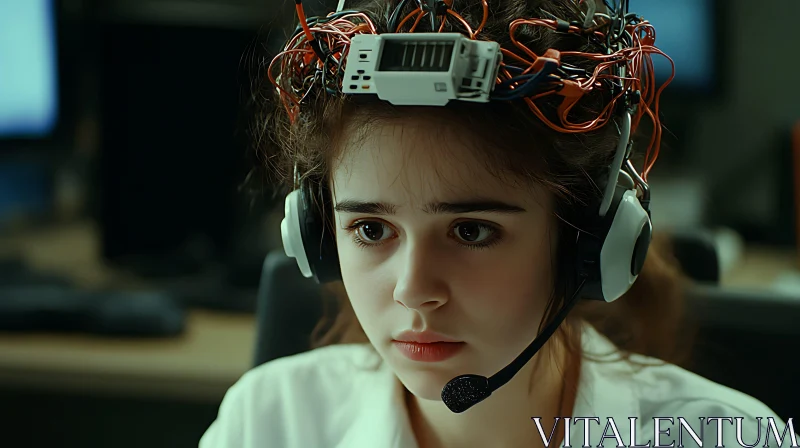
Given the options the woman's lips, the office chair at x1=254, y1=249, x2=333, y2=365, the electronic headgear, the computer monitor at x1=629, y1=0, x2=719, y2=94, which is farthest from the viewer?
the computer monitor at x1=629, y1=0, x2=719, y2=94

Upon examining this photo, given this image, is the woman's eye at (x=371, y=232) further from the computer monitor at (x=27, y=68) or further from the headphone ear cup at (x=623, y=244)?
the computer monitor at (x=27, y=68)

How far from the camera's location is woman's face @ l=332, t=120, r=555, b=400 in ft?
2.51

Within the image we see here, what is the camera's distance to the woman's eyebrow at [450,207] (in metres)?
0.76

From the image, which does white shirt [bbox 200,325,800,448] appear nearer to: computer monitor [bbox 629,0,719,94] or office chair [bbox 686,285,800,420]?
office chair [bbox 686,285,800,420]

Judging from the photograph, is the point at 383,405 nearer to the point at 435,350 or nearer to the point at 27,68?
the point at 435,350

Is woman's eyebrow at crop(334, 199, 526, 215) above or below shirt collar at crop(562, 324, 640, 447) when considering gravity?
above

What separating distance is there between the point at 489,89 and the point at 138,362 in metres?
1.00

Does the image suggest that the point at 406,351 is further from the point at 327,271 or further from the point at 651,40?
the point at 651,40

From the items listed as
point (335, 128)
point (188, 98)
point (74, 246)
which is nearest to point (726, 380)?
point (335, 128)

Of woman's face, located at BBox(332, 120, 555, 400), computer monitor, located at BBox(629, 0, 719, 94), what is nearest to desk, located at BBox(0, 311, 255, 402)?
woman's face, located at BBox(332, 120, 555, 400)

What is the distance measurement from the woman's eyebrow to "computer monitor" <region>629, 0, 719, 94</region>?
142 cm

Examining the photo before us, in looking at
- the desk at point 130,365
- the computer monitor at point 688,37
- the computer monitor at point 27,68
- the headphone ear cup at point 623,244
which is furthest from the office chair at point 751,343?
the computer monitor at point 27,68

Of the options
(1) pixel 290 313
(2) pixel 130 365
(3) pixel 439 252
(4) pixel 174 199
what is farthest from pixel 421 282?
(4) pixel 174 199

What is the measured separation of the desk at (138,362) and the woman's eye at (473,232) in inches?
29.4
